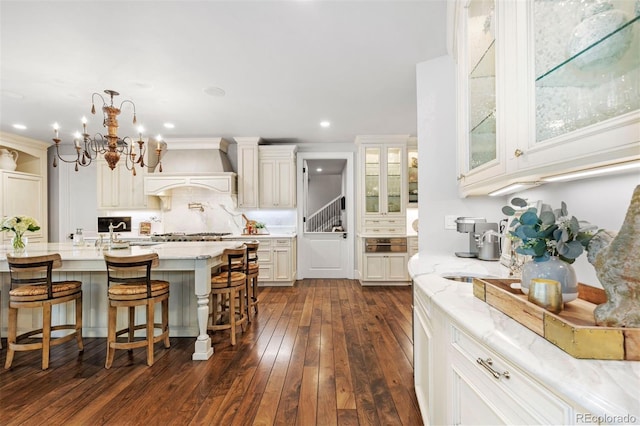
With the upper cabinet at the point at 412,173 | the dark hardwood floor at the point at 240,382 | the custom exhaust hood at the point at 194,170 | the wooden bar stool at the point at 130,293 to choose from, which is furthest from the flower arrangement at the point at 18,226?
the upper cabinet at the point at 412,173

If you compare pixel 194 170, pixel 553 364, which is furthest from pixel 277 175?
pixel 553 364

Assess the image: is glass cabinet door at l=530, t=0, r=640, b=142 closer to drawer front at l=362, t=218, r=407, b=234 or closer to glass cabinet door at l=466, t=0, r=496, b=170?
glass cabinet door at l=466, t=0, r=496, b=170

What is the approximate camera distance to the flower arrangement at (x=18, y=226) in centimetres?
286

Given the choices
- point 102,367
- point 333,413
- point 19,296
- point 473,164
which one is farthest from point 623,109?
point 19,296

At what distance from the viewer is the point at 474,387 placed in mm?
977

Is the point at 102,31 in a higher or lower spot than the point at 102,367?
higher

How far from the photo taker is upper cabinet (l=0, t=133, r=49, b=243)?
491cm

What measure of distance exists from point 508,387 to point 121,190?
632cm

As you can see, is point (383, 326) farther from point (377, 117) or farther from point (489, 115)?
point (377, 117)

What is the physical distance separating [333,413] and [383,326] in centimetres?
159

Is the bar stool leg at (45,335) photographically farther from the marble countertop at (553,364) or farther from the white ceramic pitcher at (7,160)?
the white ceramic pitcher at (7,160)

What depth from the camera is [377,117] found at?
438 cm

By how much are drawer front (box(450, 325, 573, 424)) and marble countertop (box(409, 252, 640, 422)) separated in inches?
2.1

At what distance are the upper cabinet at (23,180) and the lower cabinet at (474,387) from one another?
627 centimetres
